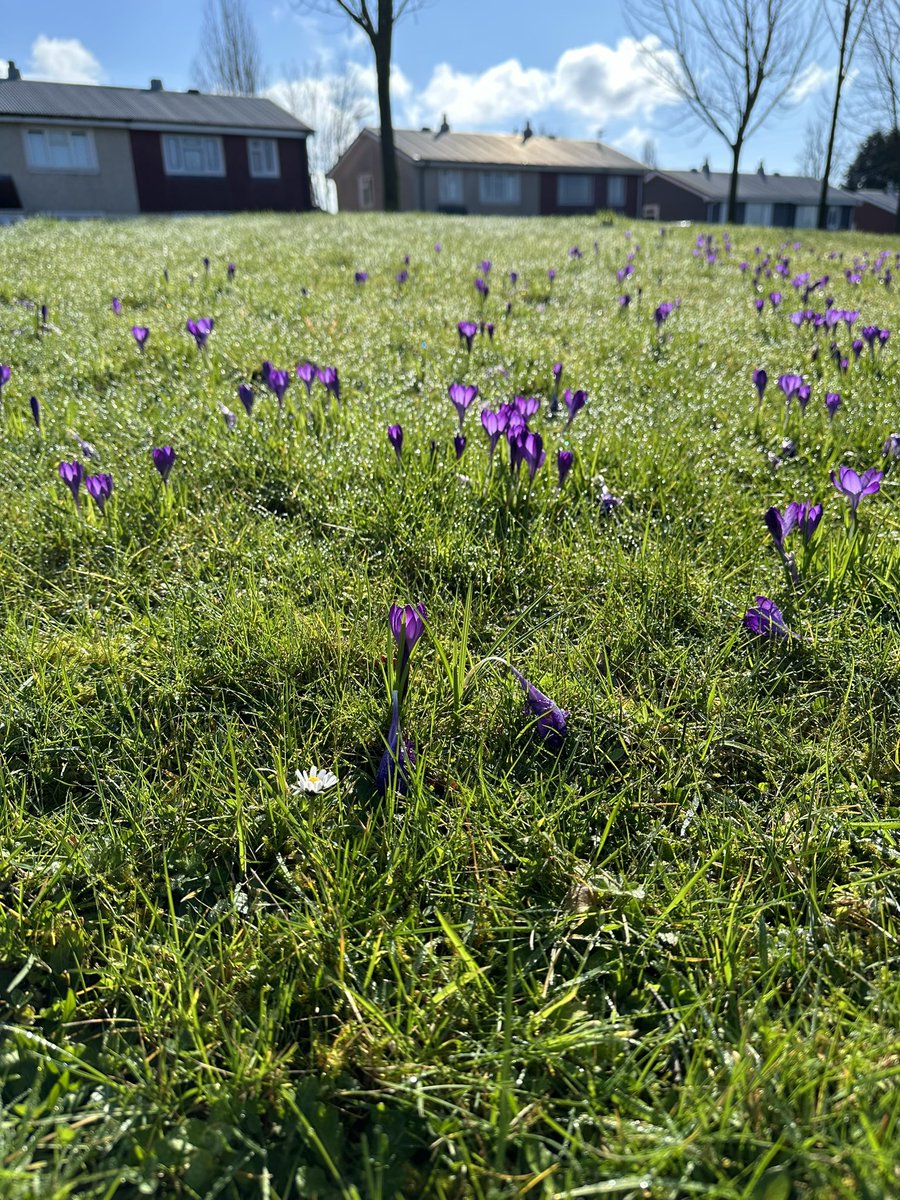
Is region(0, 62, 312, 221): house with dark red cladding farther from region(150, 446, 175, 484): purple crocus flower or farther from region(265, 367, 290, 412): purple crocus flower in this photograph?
region(150, 446, 175, 484): purple crocus flower

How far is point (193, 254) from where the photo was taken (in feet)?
30.6

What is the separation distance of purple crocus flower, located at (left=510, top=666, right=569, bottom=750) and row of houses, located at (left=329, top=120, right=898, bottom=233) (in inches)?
1969

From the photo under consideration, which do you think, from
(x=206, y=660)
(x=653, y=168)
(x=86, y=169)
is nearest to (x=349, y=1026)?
(x=206, y=660)

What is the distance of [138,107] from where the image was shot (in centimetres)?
3606

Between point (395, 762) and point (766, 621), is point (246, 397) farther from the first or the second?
point (766, 621)

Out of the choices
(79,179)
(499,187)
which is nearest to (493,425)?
(79,179)

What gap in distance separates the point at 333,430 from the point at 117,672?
1731mm

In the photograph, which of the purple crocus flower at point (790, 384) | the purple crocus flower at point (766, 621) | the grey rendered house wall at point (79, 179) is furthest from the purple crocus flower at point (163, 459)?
the grey rendered house wall at point (79, 179)

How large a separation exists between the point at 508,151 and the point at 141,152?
81.9 feet

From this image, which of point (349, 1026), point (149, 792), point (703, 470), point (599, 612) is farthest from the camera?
point (703, 470)

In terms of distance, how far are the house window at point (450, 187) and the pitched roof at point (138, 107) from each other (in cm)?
1134

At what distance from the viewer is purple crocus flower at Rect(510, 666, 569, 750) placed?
5.76 feet

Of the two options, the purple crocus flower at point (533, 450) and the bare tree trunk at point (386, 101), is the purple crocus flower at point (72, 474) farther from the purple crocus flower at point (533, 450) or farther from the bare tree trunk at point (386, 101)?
the bare tree trunk at point (386, 101)

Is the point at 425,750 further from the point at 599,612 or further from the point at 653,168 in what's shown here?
the point at 653,168
